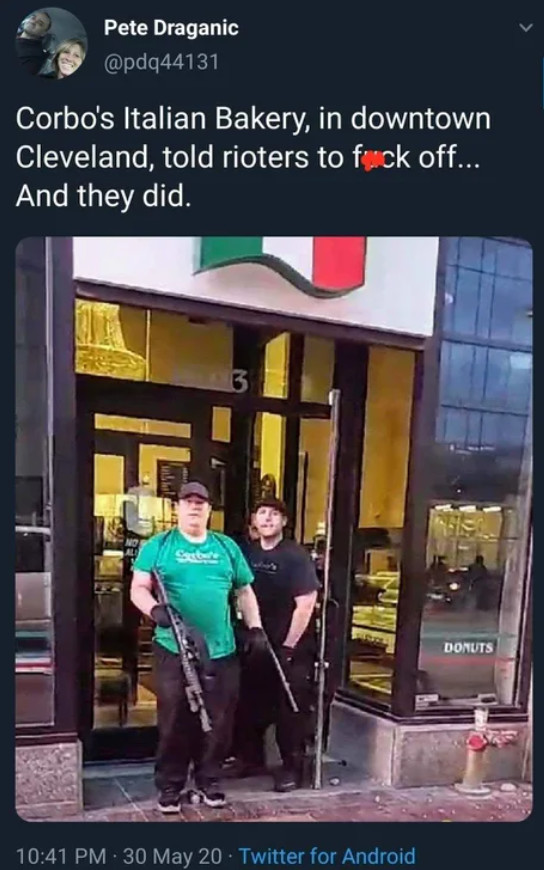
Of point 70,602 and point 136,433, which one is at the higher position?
point 136,433

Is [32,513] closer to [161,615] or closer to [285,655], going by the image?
[161,615]

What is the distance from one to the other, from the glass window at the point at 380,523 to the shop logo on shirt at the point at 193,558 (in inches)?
34.3

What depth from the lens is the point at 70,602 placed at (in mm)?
2766

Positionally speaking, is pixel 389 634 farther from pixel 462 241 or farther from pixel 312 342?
pixel 462 241

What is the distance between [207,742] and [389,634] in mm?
916

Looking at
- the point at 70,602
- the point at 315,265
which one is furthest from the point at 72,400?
the point at 315,265

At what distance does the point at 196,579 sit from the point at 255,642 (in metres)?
0.34

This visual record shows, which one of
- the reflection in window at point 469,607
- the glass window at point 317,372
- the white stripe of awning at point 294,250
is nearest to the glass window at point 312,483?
the glass window at point 317,372

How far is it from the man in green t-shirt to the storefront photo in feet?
0.33

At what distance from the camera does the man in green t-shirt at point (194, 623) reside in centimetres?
283
